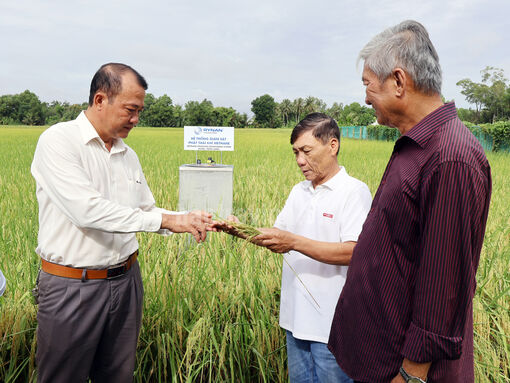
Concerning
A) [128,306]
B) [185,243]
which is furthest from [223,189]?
[128,306]

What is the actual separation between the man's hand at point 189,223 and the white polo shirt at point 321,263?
46 centimetres

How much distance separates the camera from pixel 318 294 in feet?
5.01

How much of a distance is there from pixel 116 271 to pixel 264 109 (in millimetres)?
98200

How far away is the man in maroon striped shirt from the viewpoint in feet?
3.05

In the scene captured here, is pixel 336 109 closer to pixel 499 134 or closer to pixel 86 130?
pixel 499 134

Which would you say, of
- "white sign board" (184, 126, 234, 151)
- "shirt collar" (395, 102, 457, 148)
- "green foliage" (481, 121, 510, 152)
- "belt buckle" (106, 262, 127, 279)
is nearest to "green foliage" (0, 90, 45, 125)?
"green foliage" (481, 121, 510, 152)

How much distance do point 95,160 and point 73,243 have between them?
38cm

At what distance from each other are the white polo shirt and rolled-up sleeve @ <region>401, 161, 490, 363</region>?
51 centimetres

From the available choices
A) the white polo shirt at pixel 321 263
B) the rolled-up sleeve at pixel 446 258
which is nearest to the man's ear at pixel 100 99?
the white polo shirt at pixel 321 263

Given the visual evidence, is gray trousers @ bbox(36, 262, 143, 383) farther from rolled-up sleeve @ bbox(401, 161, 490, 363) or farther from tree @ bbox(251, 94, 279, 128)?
tree @ bbox(251, 94, 279, 128)

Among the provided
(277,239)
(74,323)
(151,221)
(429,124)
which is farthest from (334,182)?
(74,323)

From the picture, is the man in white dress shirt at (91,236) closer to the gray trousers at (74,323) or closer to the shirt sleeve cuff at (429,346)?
the gray trousers at (74,323)

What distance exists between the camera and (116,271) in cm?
171

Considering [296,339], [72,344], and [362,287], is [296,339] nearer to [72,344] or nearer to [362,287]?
[362,287]
